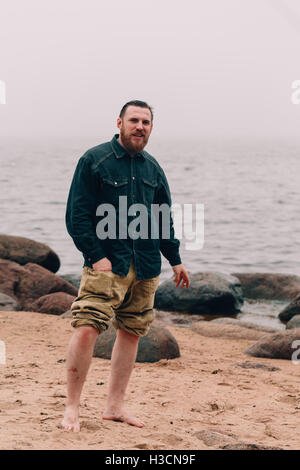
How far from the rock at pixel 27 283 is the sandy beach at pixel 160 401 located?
317cm

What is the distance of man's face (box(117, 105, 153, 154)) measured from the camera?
13.4 ft

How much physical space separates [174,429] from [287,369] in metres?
2.97

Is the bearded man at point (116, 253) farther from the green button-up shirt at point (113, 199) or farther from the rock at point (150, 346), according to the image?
the rock at point (150, 346)

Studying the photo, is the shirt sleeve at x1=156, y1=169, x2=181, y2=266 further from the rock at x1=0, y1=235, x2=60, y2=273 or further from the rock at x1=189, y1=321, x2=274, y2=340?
the rock at x1=0, y1=235, x2=60, y2=273

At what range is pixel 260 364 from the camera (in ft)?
22.6

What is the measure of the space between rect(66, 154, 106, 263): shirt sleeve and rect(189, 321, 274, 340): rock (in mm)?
5624

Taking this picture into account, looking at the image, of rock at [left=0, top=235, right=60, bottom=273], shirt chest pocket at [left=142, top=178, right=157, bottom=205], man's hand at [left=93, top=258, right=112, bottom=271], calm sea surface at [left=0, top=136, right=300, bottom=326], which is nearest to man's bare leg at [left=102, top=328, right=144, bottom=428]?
man's hand at [left=93, top=258, right=112, bottom=271]

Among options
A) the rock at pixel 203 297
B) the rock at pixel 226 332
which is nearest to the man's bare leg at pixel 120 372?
the rock at pixel 226 332

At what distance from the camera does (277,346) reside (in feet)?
24.9

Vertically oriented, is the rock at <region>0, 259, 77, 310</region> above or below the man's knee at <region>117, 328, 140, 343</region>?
below

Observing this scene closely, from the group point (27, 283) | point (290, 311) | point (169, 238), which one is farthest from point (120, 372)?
point (290, 311)

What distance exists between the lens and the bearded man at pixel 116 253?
12.7 ft

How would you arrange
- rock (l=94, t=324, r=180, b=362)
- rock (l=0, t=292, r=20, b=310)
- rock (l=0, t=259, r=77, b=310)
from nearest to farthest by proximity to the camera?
rock (l=94, t=324, r=180, b=362) < rock (l=0, t=292, r=20, b=310) < rock (l=0, t=259, r=77, b=310)

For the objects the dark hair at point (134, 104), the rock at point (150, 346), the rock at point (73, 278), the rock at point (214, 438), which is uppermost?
the dark hair at point (134, 104)
